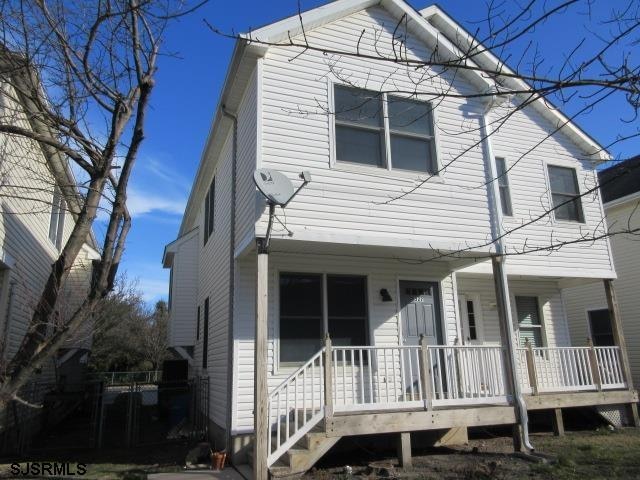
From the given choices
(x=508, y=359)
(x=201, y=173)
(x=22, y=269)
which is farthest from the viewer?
(x=201, y=173)

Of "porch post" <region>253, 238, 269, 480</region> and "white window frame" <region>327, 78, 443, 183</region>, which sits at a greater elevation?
"white window frame" <region>327, 78, 443, 183</region>

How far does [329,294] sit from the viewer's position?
874 cm

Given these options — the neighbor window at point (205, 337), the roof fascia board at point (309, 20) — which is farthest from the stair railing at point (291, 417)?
the roof fascia board at point (309, 20)

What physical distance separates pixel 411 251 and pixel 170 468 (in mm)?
5130

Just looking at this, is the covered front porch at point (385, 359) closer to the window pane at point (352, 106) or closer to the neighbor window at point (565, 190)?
the window pane at point (352, 106)

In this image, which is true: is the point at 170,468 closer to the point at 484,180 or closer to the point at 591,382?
the point at 484,180

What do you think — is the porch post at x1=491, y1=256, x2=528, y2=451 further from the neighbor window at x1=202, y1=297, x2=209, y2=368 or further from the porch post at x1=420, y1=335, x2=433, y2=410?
the neighbor window at x1=202, y1=297, x2=209, y2=368

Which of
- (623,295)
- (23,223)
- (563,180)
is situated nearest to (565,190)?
(563,180)

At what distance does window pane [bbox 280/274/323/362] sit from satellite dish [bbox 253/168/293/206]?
2014mm

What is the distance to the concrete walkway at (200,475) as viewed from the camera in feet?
22.1

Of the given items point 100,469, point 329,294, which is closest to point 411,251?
point 329,294

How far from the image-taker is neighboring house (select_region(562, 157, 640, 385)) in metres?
14.6

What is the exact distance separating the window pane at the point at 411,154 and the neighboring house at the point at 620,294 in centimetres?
854

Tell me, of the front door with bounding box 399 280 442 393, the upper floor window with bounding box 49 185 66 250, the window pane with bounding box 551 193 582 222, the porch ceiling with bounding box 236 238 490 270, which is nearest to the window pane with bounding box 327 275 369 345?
the porch ceiling with bounding box 236 238 490 270
